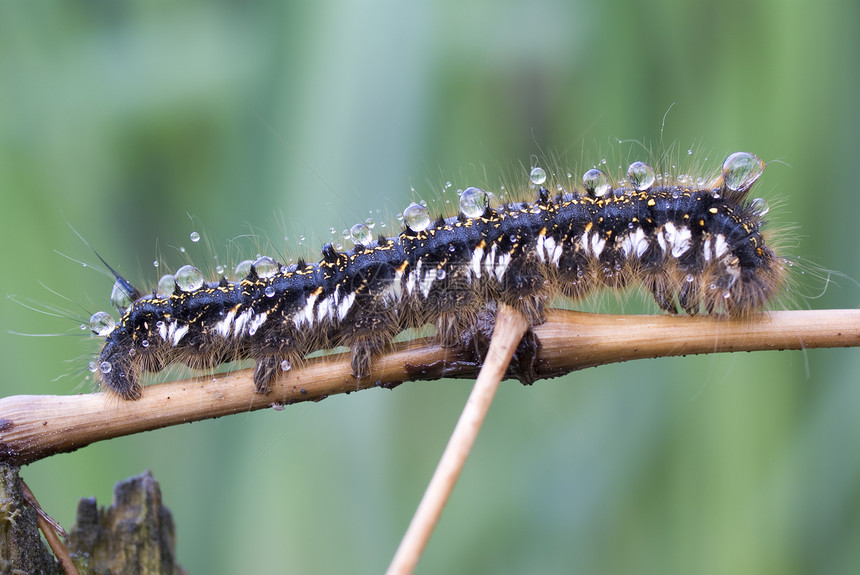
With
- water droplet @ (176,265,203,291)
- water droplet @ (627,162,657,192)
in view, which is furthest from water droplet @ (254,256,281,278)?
water droplet @ (627,162,657,192)

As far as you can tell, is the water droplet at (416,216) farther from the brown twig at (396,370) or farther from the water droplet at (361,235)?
the brown twig at (396,370)

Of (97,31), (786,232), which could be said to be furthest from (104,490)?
(786,232)

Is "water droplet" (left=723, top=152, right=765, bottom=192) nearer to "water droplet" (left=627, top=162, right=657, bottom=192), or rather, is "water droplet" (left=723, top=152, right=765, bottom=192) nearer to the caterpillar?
the caterpillar

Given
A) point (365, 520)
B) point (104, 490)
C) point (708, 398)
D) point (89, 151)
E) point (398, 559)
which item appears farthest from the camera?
point (89, 151)

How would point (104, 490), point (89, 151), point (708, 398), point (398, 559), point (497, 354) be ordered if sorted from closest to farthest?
point (398, 559) → point (497, 354) → point (708, 398) → point (104, 490) → point (89, 151)

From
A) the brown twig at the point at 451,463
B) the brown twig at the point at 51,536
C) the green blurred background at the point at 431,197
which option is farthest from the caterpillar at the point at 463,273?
the green blurred background at the point at 431,197

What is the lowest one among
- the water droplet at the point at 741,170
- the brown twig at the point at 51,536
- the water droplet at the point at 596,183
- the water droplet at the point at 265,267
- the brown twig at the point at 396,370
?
the brown twig at the point at 51,536

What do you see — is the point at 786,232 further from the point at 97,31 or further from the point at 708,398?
the point at 97,31

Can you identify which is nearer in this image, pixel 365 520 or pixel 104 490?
pixel 365 520

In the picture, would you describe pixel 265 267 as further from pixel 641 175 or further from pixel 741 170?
pixel 741 170
